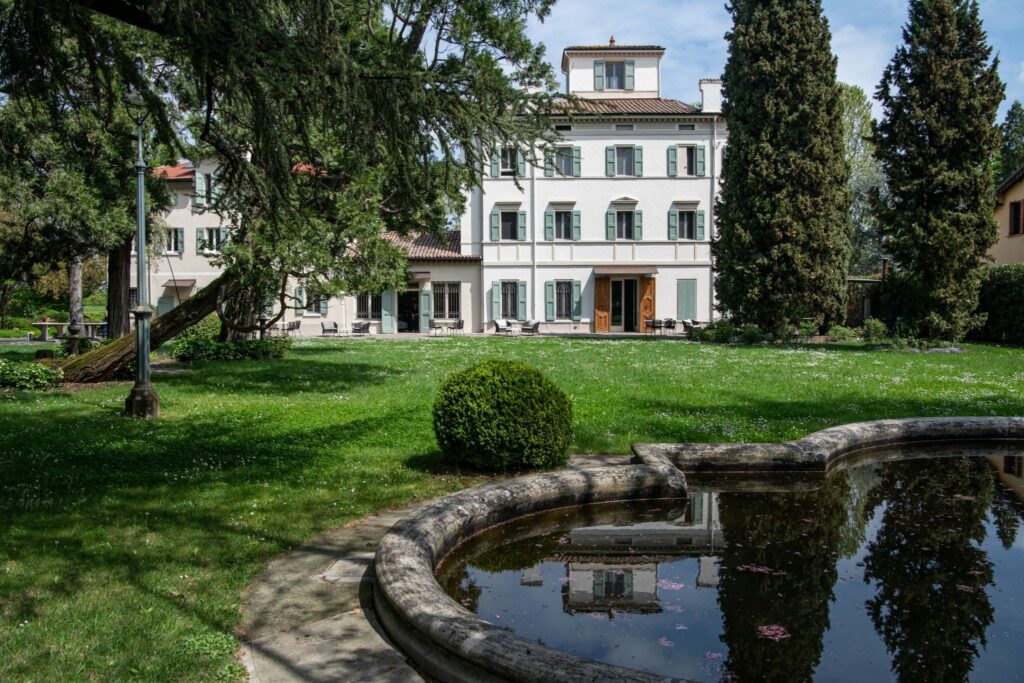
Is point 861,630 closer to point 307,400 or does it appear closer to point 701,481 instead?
point 701,481

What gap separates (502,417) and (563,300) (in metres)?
30.6

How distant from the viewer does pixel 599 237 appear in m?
37.5

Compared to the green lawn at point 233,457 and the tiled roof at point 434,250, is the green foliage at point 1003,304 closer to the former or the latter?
the green lawn at point 233,457

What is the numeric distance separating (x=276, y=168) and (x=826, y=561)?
525cm

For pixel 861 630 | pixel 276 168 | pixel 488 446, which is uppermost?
pixel 276 168

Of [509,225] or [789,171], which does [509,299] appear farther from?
[789,171]

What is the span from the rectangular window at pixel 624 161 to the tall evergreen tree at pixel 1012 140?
31.5 m

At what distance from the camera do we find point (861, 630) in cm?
414

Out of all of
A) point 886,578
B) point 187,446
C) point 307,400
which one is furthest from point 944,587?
point 307,400

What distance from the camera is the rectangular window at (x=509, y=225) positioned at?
37.8 m

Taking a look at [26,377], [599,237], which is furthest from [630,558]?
[599,237]

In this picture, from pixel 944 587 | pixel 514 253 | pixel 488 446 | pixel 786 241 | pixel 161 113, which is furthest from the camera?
pixel 514 253

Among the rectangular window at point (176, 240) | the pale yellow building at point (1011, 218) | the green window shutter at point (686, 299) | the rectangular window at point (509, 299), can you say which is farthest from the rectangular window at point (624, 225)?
the rectangular window at point (176, 240)

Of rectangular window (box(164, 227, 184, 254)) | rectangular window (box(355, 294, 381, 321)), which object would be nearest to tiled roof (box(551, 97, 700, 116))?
rectangular window (box(355, 294, 381, 321))
